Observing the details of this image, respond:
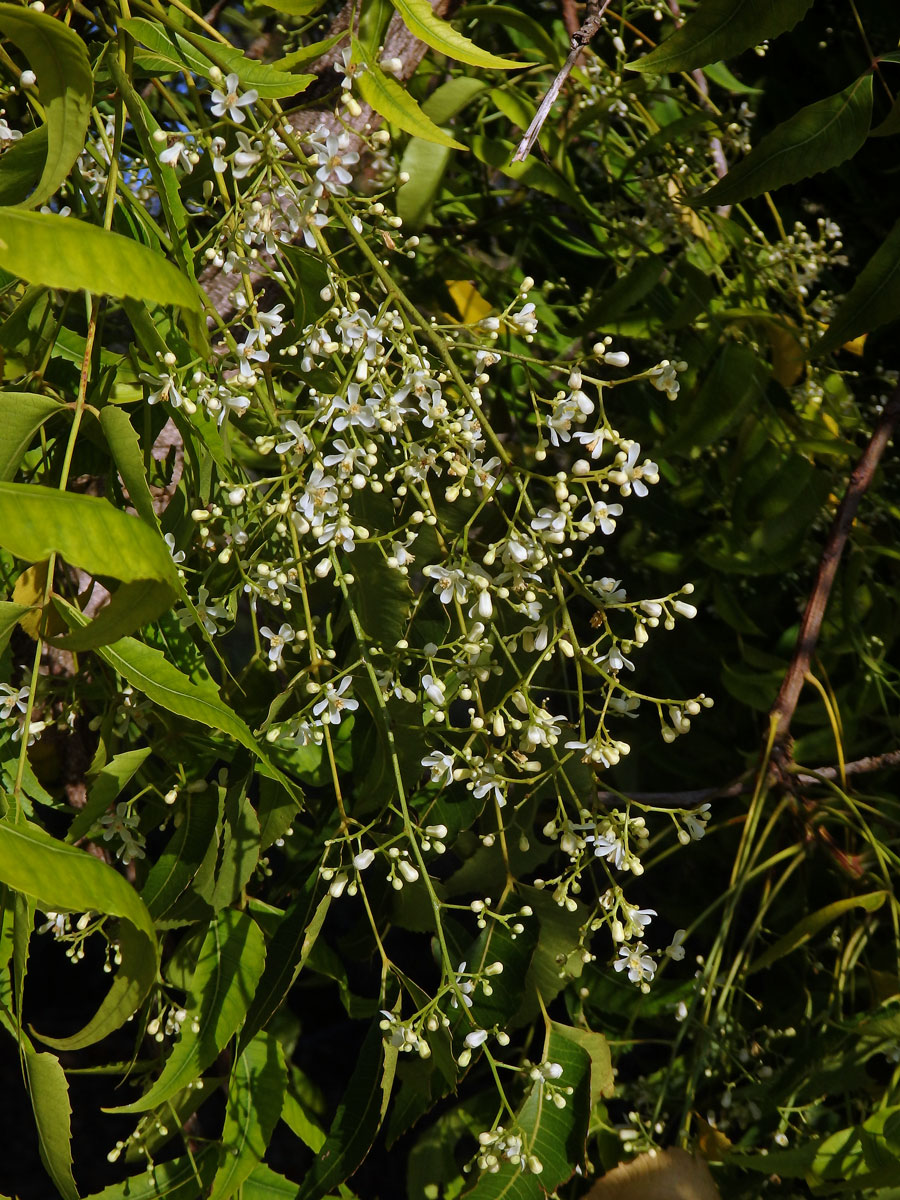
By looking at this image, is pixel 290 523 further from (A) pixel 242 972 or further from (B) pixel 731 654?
(B) pixel 731 654

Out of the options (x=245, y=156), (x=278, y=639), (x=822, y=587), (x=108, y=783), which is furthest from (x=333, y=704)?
(x=822, y=587)

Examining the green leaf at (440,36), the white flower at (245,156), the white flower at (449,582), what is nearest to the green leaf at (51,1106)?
the white flower at (449,582)

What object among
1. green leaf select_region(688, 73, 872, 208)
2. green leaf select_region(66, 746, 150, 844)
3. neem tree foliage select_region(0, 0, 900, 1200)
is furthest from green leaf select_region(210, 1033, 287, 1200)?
green leaf select_region(688, 73, 872, 208)

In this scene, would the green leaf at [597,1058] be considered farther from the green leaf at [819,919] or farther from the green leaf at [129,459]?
the green leaf at [129,459]

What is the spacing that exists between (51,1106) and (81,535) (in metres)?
0.55

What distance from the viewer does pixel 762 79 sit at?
1981 millimetres

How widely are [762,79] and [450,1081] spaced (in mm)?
1905

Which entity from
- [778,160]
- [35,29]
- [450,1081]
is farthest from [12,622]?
[778,160]

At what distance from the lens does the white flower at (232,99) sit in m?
0.80

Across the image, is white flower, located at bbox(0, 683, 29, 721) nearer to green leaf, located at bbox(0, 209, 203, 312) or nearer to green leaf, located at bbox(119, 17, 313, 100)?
green leaf, located at bbox(0, 209, 203, 312)

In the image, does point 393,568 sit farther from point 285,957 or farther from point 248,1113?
point 248,1113

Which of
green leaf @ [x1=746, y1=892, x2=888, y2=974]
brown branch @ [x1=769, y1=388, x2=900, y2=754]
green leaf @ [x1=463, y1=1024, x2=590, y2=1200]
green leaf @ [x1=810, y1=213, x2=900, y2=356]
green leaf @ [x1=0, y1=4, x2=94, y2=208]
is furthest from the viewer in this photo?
brown branch @ [x1=769, y1=388, x2=900, y2=754]

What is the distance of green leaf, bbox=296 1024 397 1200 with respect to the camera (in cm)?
98

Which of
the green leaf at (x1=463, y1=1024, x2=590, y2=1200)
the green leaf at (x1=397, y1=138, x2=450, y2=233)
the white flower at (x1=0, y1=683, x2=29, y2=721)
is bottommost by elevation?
the green leaf at (x1=463, y1=1024, x2=590, y2=1200)
